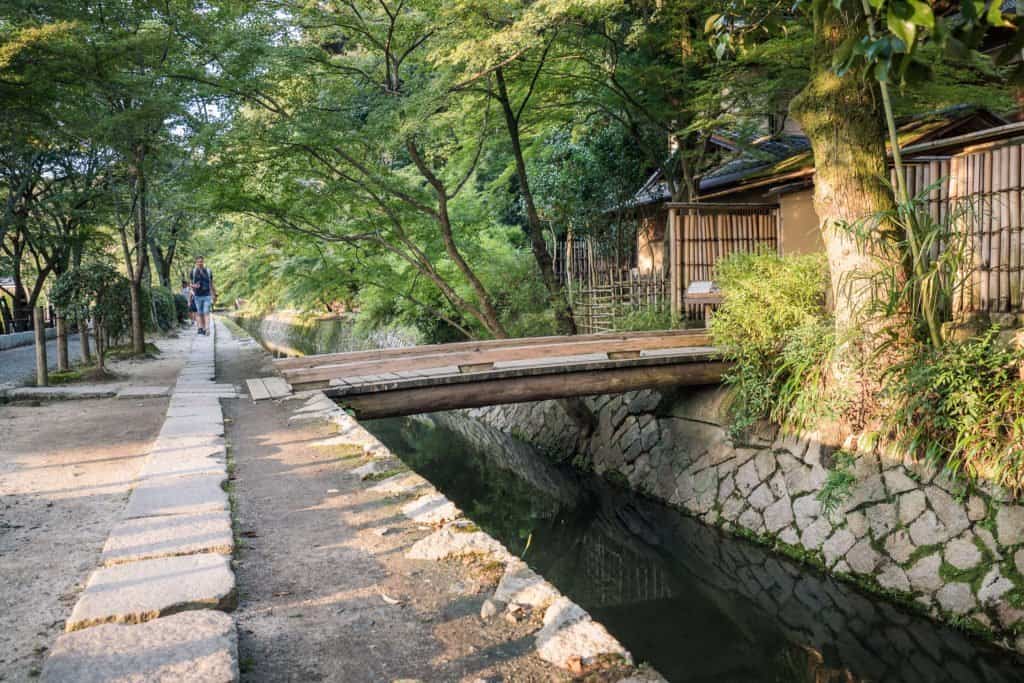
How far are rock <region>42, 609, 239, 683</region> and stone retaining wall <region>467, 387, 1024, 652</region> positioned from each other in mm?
5198

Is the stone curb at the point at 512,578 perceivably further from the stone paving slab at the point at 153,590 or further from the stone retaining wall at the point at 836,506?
the stone retaining wall at the point at 836,506

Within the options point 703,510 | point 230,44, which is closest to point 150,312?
point 230,44

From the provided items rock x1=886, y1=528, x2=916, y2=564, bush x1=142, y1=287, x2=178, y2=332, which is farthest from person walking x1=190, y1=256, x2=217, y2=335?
rock x1=886, y1=528, x2=916, y2=564

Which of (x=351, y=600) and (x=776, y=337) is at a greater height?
(x=776, y=337)

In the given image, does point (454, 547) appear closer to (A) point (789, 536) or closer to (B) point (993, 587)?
(B) point (993, 587)

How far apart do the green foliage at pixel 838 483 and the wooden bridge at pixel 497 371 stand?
1908 mm

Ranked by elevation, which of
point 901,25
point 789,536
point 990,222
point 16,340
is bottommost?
point 789,536

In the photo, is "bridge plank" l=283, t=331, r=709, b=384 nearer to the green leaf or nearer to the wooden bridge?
the wooden bridge

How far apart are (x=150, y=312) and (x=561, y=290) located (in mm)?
10037

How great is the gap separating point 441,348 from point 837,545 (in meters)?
4.67

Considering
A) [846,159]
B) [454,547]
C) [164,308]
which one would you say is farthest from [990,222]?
[164,308]

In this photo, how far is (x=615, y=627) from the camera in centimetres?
574

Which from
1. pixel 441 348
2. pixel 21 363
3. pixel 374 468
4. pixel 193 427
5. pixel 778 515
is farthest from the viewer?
pixel 21 363

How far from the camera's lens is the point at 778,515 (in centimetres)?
708
